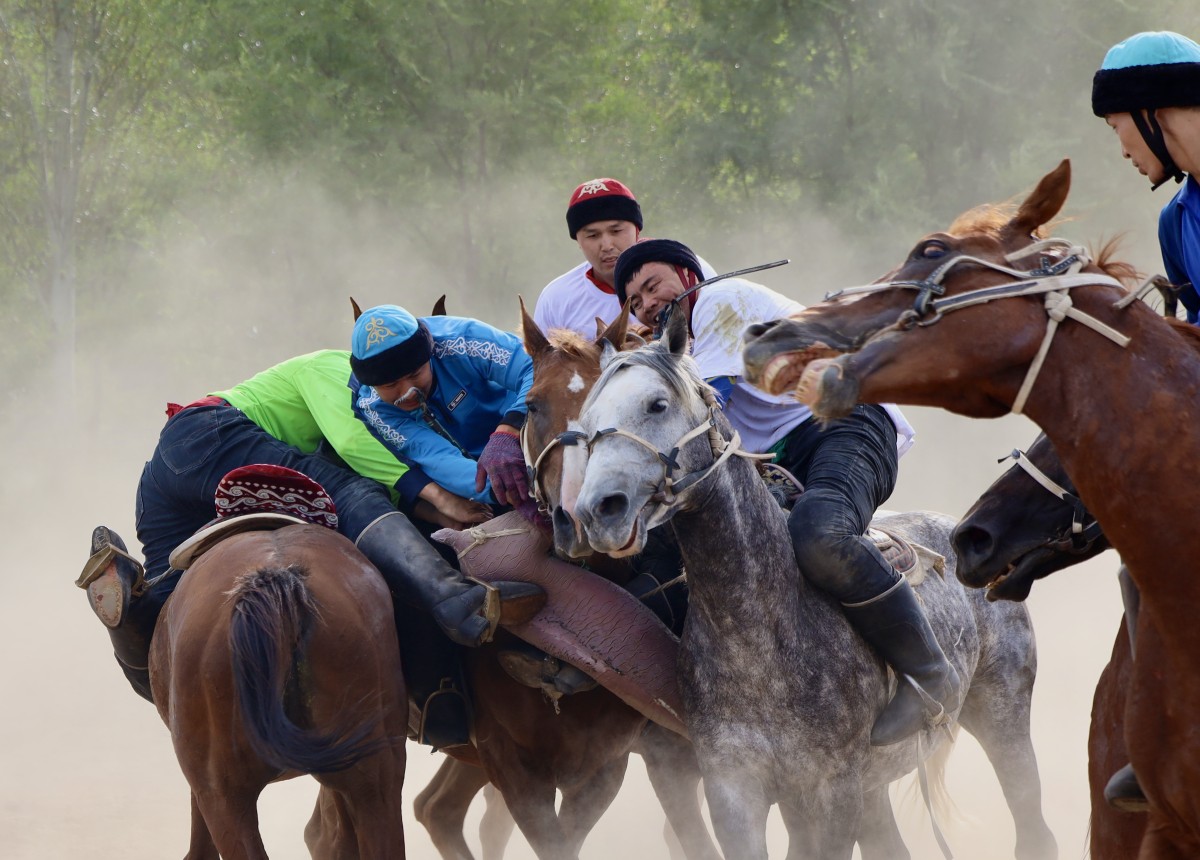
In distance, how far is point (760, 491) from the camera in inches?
186

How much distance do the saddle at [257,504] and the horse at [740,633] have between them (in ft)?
4.16

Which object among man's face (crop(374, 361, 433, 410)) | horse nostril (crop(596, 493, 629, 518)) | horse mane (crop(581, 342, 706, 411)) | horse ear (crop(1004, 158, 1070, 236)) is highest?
man's face (crop(374, 361, 433, 410))

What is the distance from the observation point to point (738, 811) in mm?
4551

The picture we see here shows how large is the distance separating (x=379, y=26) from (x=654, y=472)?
16.0 metres

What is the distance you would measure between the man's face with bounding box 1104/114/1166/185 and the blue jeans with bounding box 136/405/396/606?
3143 millimetres

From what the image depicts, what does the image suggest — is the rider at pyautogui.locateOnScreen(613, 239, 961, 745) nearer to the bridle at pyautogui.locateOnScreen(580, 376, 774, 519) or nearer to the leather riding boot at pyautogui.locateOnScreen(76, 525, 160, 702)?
the bridle at pyautogui.locateOnScreen(580, 376, 774, 519)

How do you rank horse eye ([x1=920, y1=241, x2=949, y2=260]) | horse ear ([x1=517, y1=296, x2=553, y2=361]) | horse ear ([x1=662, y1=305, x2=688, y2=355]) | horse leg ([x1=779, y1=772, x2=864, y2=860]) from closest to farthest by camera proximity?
horse eye ([x1=920, y1=241, x2=949, y2=260])
horse ear ([x1=662, y1=305, x2=688, y2=355])
horse leg ([x1=779, y1=772, x2=864, y2=860])
horse ear ([x1=517, y1=296, x2=553, y2=361])

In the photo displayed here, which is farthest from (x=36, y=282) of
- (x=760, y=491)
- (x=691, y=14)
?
(x=760, y=491)

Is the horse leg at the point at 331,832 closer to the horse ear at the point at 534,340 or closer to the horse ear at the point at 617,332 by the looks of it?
the horse ear at the point at 534,340

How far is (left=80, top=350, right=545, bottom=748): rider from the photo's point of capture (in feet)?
16.6

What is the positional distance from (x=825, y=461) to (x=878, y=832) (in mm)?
1757

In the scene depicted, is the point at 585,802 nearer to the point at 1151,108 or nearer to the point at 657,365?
the point at 657,365

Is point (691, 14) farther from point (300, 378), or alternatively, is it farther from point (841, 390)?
point (841, 390)

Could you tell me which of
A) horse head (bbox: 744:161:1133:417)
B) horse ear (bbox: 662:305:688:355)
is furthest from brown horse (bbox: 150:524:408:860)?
horse head (bbox: 744:161:1133:417)
